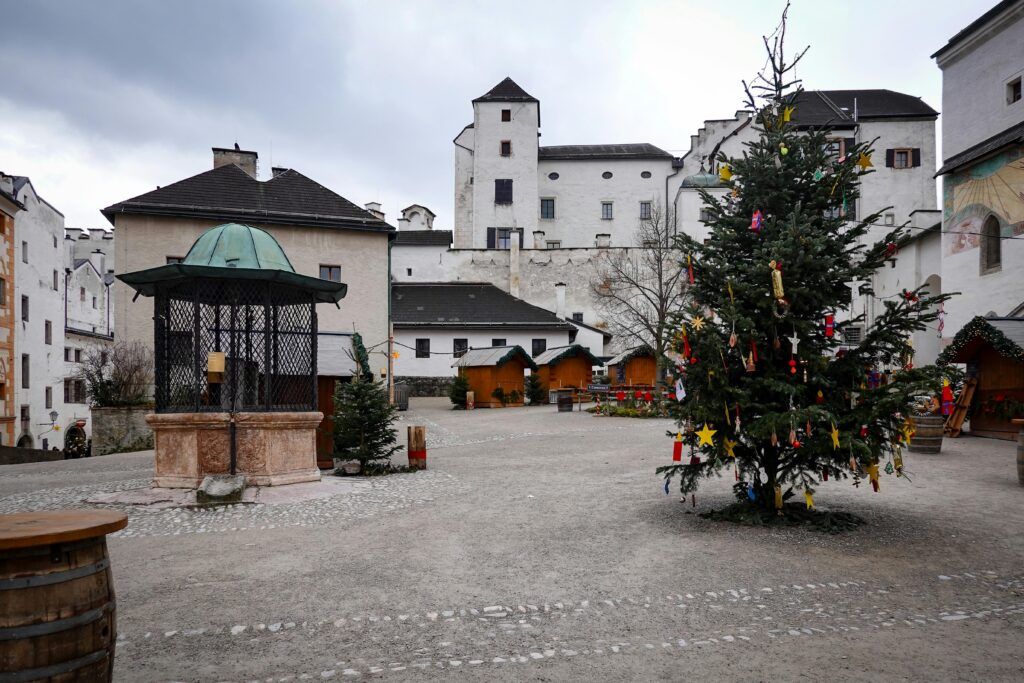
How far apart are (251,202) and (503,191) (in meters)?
30.3

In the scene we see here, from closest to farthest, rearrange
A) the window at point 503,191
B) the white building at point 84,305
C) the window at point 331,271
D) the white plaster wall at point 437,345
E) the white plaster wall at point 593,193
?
the window at point 331,271, the white building at point 84,305, the white plaster wall at point 437,345, the window at point 503,191, the white plaster wall at point 593,193

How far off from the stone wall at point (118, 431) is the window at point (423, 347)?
932 inches

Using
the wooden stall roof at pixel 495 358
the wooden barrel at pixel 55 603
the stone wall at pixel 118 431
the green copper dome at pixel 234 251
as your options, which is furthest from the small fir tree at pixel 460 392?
the wooden barrel at pixel 55 603

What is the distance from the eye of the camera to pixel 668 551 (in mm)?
7059

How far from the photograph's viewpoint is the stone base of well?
10336 millimetres

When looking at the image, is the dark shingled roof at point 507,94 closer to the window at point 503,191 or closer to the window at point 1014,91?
Answer: the window at point 503,191

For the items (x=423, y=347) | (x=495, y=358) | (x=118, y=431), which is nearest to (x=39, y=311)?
(x=423, y=347)

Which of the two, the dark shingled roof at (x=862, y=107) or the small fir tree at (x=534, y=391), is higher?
the dark shingled roof at (x=862, y=107)

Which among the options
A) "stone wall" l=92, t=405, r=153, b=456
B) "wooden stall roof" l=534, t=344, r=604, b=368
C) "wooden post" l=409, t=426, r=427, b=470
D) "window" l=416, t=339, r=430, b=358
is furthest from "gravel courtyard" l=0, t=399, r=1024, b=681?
"window" l=416, t=339, r=430, b=358

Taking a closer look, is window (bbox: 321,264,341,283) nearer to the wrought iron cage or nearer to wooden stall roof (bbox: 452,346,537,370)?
wooden stall roof (bbox: 452,346,537,370)

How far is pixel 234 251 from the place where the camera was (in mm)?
10875

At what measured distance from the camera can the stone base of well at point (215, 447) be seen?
10.3 meters

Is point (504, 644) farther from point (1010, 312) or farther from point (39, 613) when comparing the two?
point (1010, 312)

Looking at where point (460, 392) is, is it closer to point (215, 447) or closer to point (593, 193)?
point (215, 447)
